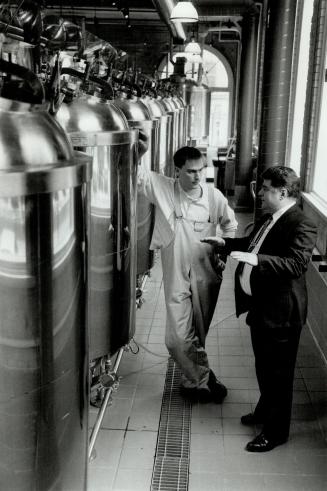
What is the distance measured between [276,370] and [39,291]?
6.46ft

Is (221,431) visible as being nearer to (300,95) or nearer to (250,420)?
(250,420)

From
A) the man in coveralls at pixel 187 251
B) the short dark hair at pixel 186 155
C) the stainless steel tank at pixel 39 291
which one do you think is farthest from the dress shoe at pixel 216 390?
the stainless steel tank at pixel 39 291

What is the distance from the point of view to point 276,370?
133 inches

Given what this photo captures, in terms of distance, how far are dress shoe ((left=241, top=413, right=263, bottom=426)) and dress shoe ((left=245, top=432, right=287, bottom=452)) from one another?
272 millimetres

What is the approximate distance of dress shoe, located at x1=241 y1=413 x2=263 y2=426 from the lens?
377 cm

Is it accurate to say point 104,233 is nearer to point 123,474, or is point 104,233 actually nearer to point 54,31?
point 123,474

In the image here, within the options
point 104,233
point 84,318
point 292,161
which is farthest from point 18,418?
point 292,161

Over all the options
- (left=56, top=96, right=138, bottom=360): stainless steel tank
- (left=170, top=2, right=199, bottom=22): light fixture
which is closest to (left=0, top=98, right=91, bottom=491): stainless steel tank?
(left=56, top=96, right=138, bottom=360): stainless steel tank

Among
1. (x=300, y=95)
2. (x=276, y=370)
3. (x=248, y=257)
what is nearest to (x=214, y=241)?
(x=248, y=257)

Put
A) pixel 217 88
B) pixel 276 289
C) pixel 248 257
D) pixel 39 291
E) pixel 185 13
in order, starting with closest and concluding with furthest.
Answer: pixel 39 291 < pixel 248 257 < pixel 276 289 < pixel 185 13 < pixel 217 88

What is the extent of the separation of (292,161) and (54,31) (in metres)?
4.66

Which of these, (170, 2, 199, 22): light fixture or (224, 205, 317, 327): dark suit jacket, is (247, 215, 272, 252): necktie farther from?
(170, 2, 199, 22): light fixture

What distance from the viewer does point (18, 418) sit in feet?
6.26

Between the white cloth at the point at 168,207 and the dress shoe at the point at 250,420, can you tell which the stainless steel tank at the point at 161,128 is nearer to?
the white cloth at the point at 168,207
